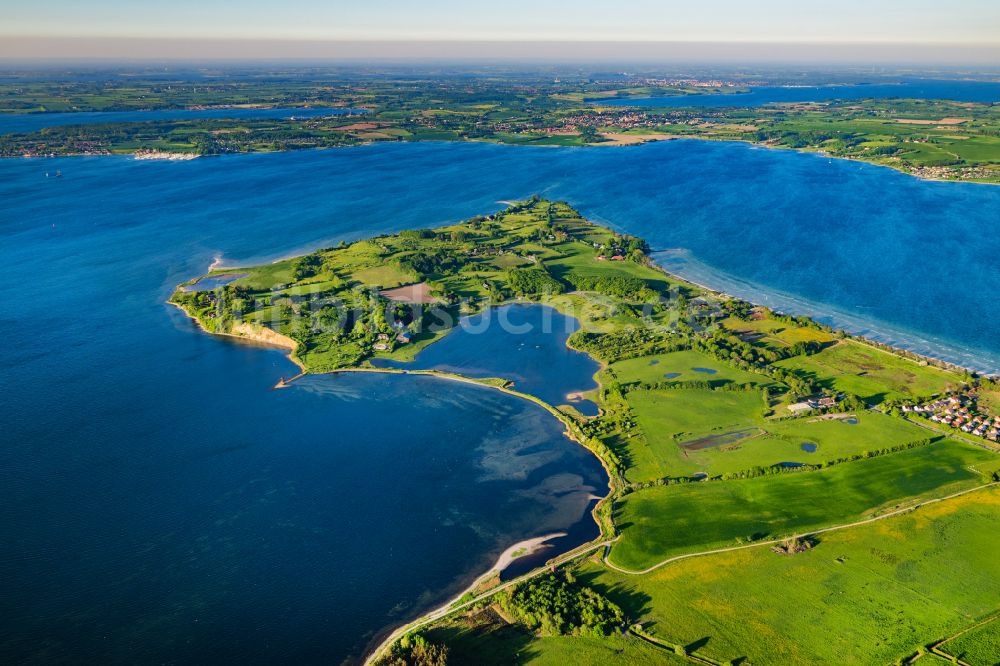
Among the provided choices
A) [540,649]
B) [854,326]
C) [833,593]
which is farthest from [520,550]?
[854,326]

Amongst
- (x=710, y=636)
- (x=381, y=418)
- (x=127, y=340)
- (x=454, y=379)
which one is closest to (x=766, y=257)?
(x=454, y=379)

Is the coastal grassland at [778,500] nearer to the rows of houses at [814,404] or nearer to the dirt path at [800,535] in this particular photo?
the dirt path at [800,535]

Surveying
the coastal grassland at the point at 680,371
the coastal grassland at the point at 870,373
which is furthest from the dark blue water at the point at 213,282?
the coastal grassland at the point at 870,373

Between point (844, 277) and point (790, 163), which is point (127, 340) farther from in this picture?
point (790, 163)

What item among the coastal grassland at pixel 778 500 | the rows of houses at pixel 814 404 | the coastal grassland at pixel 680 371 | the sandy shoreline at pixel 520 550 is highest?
the coastal grassland at pixel 680 371

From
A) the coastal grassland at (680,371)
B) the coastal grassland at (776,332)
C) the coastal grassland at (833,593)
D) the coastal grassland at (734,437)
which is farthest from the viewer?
the coastal grassland at (776,332)

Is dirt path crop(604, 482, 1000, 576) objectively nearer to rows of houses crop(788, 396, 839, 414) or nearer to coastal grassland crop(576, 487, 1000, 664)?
coastal grassland crop(576, 487, 1000, 664)
